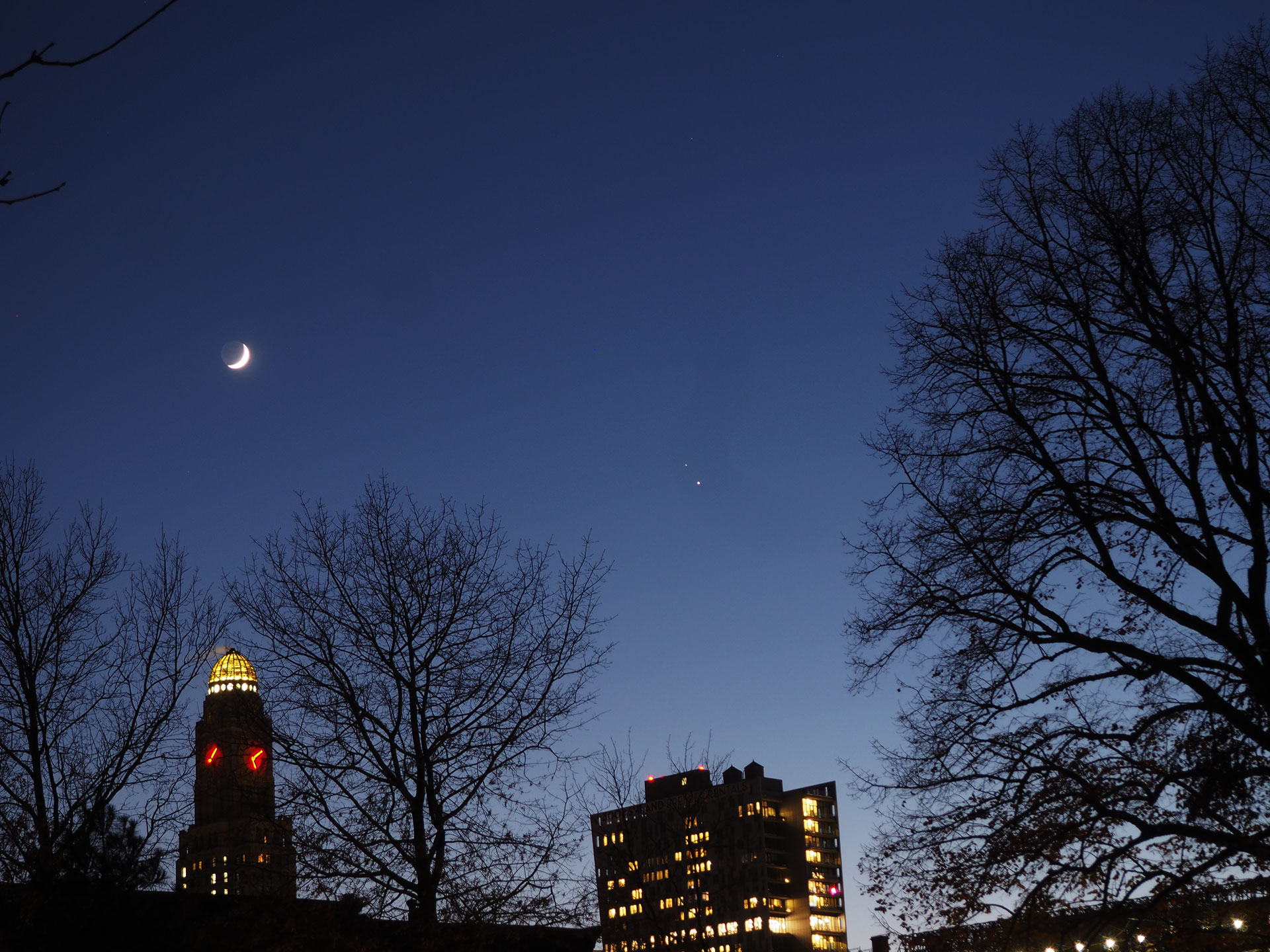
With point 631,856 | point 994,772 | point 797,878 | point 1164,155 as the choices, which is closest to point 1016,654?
point 994,772

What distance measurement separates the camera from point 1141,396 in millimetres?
15562

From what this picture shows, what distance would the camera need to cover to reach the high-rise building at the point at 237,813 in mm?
17062

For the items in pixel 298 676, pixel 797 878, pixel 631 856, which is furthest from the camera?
pixel 797 878

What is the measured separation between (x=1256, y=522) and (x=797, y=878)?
161 m

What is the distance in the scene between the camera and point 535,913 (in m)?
17.0

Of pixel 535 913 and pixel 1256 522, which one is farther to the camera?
pixel 535 913

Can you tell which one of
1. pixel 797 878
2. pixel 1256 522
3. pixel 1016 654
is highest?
pixel 1256 522

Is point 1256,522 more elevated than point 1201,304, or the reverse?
point 1201,304

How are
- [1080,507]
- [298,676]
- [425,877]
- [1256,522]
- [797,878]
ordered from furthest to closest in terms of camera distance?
[797,878] → [298,676] → [425,877] → [1080,507] → [1256,522]

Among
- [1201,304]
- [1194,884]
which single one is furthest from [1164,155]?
[1194,884]

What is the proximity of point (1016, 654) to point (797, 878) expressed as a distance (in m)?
159

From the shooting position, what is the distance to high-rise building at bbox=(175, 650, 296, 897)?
672 inches

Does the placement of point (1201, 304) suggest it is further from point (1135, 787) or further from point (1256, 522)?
point (1135, 787)

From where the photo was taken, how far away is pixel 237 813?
58.7 ft
